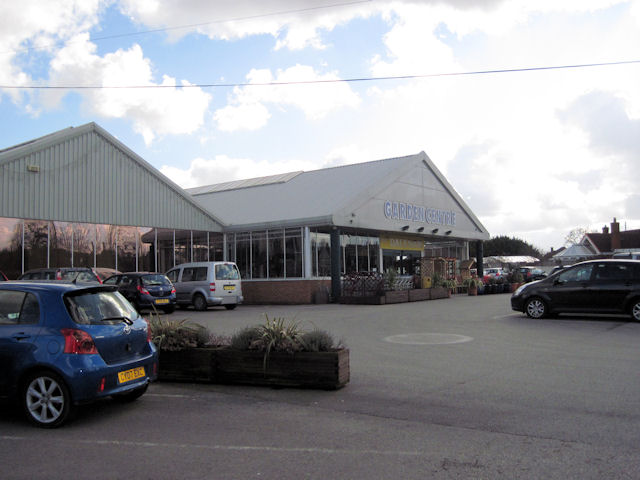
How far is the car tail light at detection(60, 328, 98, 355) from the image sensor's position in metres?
6.07

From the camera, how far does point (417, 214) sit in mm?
32156

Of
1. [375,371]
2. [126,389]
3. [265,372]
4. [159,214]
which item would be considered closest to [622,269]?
[375,371]

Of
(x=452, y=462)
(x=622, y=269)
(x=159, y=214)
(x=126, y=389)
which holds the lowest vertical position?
(x=452, y=462)

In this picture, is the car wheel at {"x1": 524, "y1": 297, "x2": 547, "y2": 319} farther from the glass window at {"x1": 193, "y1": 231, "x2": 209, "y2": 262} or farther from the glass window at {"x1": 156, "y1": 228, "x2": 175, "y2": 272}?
the glass window at {"x1": 193, "y1": 231, "x2": 209, "y2": 262}

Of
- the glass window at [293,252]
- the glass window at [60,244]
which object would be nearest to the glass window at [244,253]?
the glass window at [293,252]

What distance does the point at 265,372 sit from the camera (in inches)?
319

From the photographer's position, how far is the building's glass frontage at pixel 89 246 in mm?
19547

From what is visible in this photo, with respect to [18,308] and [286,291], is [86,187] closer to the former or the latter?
[286,291]

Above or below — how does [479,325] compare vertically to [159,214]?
below

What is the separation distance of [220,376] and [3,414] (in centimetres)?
282

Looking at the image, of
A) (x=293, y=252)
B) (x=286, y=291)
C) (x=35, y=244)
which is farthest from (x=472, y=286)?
(x=35, y=244)

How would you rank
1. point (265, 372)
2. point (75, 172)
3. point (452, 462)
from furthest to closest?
point (75, 172) < point (265, 372) < point (452, 462)

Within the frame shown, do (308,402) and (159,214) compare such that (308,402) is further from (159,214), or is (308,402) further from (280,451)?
(159,214)

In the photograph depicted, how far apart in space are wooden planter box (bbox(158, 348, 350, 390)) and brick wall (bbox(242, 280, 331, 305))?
16445mm
